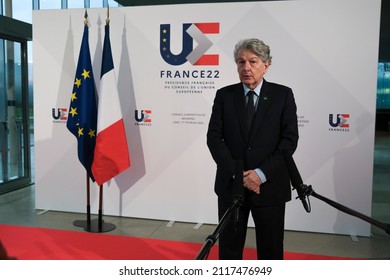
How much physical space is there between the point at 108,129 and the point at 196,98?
92cm

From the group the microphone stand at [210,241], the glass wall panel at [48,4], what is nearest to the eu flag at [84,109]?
the microphone stand at [210,241]

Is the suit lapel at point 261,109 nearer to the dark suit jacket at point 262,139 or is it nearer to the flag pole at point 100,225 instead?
the dark suit jacket at point 262,139

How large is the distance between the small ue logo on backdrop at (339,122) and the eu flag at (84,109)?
229 centimetres

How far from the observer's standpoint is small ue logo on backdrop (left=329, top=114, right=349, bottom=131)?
363 centimetres

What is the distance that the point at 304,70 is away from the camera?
3.66 meters

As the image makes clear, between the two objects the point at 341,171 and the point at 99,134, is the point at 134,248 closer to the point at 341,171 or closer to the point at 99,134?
the point at 99,134

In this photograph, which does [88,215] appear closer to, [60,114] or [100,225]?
[100,225]

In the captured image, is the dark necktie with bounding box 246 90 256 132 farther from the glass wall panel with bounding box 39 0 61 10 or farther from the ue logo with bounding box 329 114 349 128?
the glass wall panel with bounding box 39 0 61 10

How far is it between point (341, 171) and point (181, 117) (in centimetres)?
165

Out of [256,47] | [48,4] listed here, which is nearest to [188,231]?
[256,47]

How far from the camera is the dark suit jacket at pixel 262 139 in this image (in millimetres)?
1967

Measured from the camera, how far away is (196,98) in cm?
390

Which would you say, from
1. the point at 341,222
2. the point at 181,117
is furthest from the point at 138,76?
the point at 341,222

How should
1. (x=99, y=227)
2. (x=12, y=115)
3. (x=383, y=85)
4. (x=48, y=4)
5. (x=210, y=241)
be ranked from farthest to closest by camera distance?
1. (x=383, y=85)
2. (x=48, y=4)
3. (x=12, y=115)
4. (x=99, y=227)
5. (x=210, y=241)
